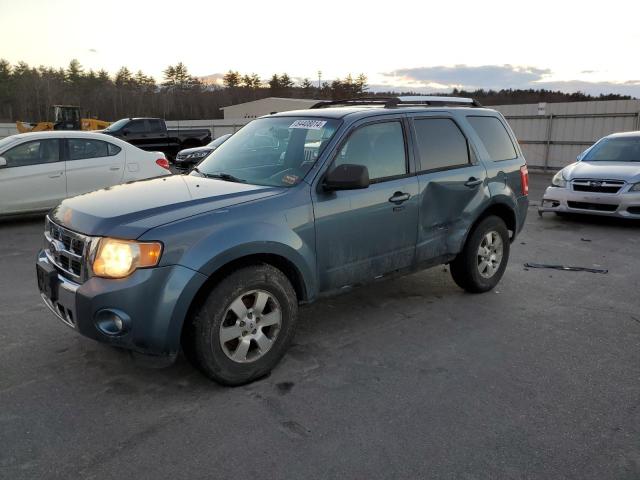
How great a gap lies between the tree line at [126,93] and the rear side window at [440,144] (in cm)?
7181

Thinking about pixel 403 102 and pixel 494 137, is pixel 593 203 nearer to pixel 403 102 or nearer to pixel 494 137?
pixel 494 137

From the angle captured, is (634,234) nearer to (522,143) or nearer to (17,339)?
(17,339)

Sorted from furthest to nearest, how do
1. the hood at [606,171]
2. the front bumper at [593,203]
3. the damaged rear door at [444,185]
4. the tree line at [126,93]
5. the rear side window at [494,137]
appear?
the tree line at [126,93]
the hood at [606,171]
the front bumper at [593,203]
the rear side window at [494,137]
the damaged rear door at [444,185]

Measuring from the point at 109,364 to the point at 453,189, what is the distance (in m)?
3.21

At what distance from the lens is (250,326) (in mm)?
3434

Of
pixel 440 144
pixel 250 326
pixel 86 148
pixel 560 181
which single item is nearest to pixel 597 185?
pixel 560 181

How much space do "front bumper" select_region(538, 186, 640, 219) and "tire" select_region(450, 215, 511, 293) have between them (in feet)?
14.7

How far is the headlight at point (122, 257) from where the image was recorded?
3.01 metres

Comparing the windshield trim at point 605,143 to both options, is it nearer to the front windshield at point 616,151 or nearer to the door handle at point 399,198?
the front windshield at point 616,151

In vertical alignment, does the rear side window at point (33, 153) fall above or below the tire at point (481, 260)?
above

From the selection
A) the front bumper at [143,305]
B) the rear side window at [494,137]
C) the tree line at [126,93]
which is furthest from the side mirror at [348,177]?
the tree line at [126,93]

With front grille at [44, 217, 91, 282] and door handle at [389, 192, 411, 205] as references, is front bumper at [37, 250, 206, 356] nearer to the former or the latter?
front grille at [44, 217, 91, 282]

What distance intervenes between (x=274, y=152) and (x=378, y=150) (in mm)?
852

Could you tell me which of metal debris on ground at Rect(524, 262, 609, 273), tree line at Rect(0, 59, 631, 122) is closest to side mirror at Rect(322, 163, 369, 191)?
metal debris on ground at Rect(524, 262, 609, 273)
